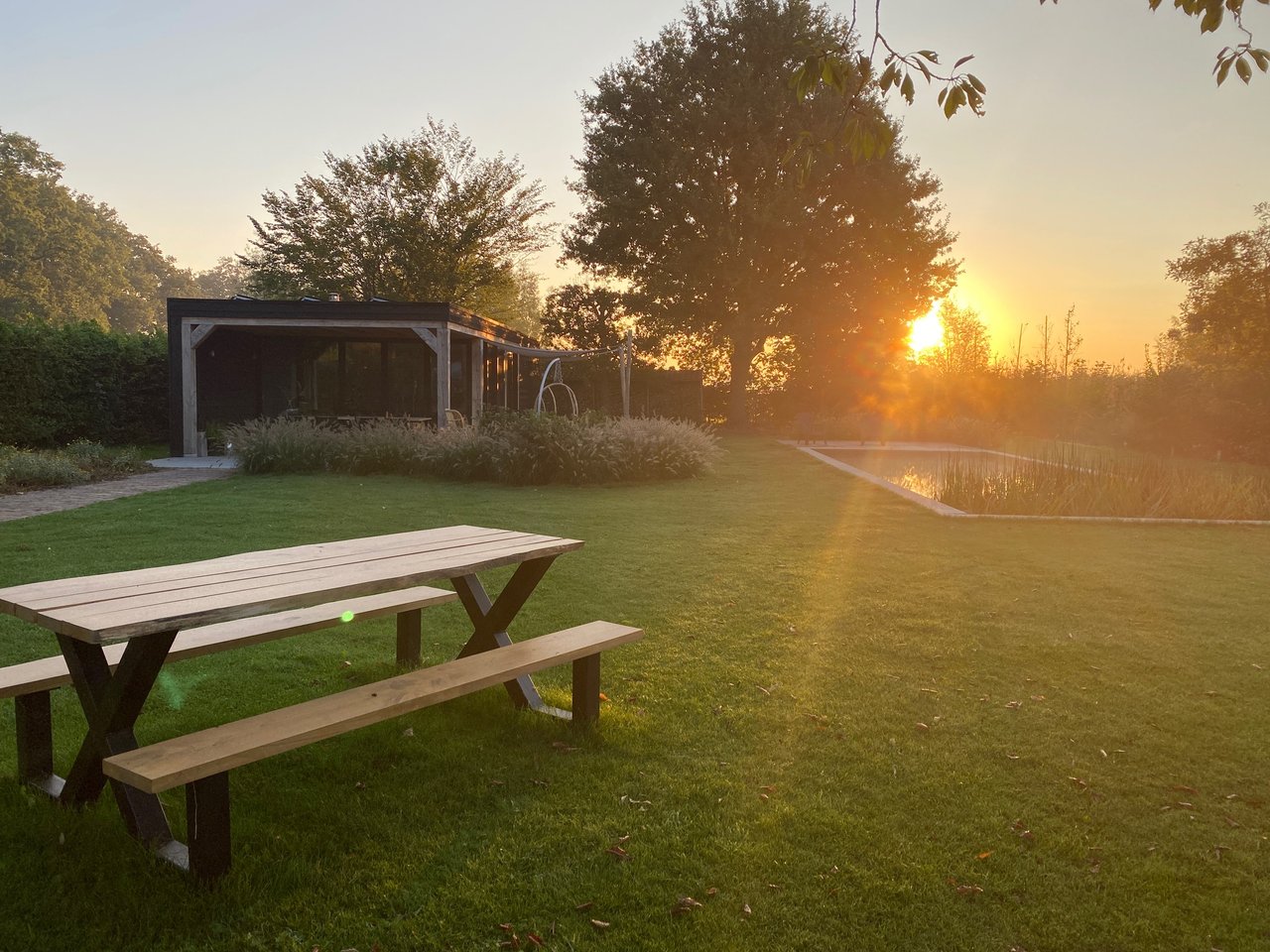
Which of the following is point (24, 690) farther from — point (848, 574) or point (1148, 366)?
point (1148, 366)

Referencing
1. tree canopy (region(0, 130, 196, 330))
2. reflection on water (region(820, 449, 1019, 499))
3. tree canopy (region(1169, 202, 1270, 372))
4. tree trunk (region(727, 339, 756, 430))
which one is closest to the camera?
reflection on water (region(820, 449, 1019, 499))

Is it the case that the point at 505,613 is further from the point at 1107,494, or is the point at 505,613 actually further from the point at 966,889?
the point at 1107,494

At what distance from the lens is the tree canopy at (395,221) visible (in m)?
31.2

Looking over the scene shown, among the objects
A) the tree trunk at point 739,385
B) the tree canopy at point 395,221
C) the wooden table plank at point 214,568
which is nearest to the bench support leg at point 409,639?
the wooden table plank at point 214,568

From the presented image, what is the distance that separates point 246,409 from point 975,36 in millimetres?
17213

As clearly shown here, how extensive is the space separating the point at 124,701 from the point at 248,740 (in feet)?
1.17

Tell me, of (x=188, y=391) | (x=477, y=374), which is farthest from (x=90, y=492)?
(x=477, y=374)

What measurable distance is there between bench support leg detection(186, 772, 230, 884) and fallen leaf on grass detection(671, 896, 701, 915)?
44.2 inches

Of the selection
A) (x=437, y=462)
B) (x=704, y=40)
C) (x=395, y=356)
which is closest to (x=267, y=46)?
(x=437, y=462)

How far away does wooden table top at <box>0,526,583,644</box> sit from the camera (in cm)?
211

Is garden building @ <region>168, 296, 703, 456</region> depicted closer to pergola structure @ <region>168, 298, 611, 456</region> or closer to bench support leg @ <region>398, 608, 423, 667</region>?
pergola structure @ <region>168, 298, 611, 456</region>

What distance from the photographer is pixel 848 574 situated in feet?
20.1

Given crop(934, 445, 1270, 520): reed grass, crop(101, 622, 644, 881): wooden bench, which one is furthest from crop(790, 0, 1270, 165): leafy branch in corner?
crop(934, 445, 1270, 520): reed grass

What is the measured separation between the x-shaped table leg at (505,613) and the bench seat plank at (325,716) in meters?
0.20
